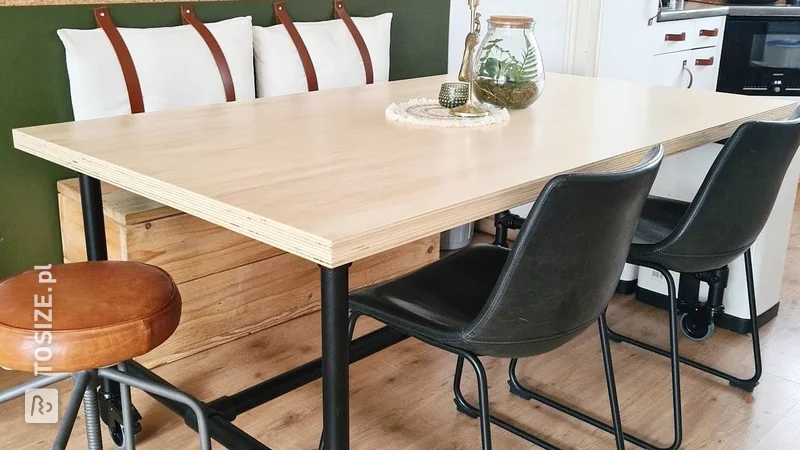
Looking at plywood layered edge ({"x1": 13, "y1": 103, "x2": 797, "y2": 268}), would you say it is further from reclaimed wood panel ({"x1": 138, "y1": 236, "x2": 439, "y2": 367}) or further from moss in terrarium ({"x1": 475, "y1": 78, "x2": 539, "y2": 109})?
reclaimed wood panel ({"x1": 138, "y1": 236, "x2": 439, "y2": 367})

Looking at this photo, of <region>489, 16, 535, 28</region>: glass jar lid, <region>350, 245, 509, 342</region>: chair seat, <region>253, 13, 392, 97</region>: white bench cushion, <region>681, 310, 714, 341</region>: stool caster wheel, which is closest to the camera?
<region>350, 245, 509, 342</region>: chair seat

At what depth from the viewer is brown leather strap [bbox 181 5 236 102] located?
2.62 metres

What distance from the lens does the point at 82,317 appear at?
1.26m

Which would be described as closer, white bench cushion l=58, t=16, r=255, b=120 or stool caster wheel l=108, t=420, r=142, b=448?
stool caster wheel l=108, t=420, r=142, b=448

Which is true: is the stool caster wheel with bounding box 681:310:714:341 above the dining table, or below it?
below

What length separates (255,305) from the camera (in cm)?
256

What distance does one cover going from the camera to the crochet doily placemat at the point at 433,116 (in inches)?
73.1

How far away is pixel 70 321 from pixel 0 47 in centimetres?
138

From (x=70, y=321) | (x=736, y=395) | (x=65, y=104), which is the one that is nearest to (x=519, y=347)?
(x=70, y=321)

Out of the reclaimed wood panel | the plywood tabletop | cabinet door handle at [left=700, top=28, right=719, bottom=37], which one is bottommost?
the reclaimed wood panel

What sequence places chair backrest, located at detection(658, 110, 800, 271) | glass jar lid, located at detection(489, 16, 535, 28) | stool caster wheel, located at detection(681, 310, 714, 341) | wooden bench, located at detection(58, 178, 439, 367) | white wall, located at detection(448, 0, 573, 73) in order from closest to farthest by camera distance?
chair backrest, located at detection(658, 110, 800, 271) < glass jar lid, located at detection(489, 16, 535, 28) < wooden bench, located at detection(58, 178, 439, 367) < stool caster wheel, located at detection(681, 310, 714, 341) < white wall, located at detection(448, 0, 573, 73)

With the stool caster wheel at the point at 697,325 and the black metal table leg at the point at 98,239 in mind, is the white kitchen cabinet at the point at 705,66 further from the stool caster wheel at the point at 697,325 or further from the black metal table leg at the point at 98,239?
the black metal table leg at the point at 98,239

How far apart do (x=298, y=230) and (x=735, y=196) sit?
1165mm

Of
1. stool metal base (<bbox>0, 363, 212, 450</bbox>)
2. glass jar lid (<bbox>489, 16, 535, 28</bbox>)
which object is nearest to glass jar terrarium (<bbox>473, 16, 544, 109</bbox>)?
glass jar lid (<bbox>489, 16, 535, 28</bbox>)
